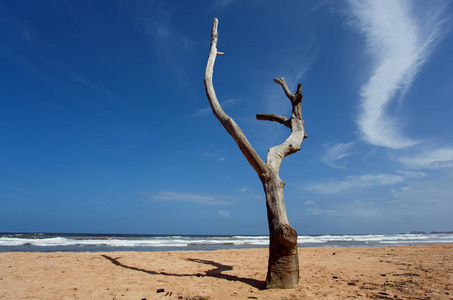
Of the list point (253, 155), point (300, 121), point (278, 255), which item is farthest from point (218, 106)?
point (278, 255)

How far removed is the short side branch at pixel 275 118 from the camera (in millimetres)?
6285

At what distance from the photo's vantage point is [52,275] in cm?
561

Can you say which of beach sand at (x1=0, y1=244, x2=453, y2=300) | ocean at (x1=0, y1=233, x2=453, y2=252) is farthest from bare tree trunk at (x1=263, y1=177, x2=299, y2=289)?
ocean at (x1=0, y1=233, x2=453, y2=252)

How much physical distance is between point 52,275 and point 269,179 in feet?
16.5

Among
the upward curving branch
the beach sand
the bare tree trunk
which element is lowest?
the beach sand

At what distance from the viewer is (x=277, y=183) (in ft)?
15.2

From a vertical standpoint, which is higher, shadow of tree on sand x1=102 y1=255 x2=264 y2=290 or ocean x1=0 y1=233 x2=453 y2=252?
ocean x1=0 y1=233 x2=453 y2=252

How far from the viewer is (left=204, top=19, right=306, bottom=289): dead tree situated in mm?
4156

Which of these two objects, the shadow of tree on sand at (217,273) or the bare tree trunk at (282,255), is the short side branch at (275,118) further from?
the shadow of tree on sand at (217,273)

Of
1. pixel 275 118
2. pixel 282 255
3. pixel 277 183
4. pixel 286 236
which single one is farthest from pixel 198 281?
pixel 275 118

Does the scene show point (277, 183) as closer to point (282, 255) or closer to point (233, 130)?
→ point (282, 255)

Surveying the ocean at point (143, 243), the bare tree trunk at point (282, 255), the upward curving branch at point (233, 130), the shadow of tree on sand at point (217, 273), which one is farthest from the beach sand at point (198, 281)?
the ocean at point (143, 243)

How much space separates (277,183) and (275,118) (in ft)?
7.53

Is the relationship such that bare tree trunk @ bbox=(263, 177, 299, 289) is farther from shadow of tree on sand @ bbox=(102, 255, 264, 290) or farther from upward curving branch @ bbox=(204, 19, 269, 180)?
upward curving branch @ bbox=(204, 19, 269, 180)
